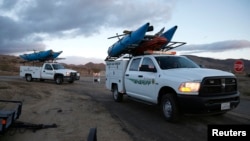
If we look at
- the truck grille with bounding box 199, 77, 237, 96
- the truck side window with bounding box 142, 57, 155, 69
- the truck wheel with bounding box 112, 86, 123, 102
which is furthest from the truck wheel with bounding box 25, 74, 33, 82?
the truck grille with bounding box 199, 77, 237, 96

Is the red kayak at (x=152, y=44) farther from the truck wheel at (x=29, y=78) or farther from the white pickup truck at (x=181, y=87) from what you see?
the truck wheel at (x=29, y=78)

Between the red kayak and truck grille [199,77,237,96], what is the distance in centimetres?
368

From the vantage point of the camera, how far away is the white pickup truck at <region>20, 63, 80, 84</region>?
24.2m

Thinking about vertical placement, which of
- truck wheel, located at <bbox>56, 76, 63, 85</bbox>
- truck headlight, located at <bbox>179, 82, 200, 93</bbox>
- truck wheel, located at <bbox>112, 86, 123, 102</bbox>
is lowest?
truck wheel, located at <bbox>112, 86, 123, 102</bbox>

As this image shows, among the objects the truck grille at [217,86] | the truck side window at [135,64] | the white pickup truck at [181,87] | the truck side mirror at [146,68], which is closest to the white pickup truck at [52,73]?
the truck side window at [135,64]

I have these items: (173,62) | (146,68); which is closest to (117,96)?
(146,68)

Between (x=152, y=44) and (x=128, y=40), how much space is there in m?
1.05

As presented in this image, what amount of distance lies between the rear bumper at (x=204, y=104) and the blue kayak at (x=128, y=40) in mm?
3934

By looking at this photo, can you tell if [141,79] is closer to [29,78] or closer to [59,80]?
[59,80]

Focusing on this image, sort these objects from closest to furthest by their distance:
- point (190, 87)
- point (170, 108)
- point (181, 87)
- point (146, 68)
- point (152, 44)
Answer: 1. point (190, 87)
2. point (181, 87)
3. point (170, 108)
4. point (146, 68)
5. point (152, 44)

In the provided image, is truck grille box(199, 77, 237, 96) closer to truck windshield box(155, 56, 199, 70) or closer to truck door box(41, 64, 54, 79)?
truck windshield box(155, 56, 199, 70)

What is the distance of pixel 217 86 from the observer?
7.46m

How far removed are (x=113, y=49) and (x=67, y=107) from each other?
3810 millimetres

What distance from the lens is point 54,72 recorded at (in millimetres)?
24625
